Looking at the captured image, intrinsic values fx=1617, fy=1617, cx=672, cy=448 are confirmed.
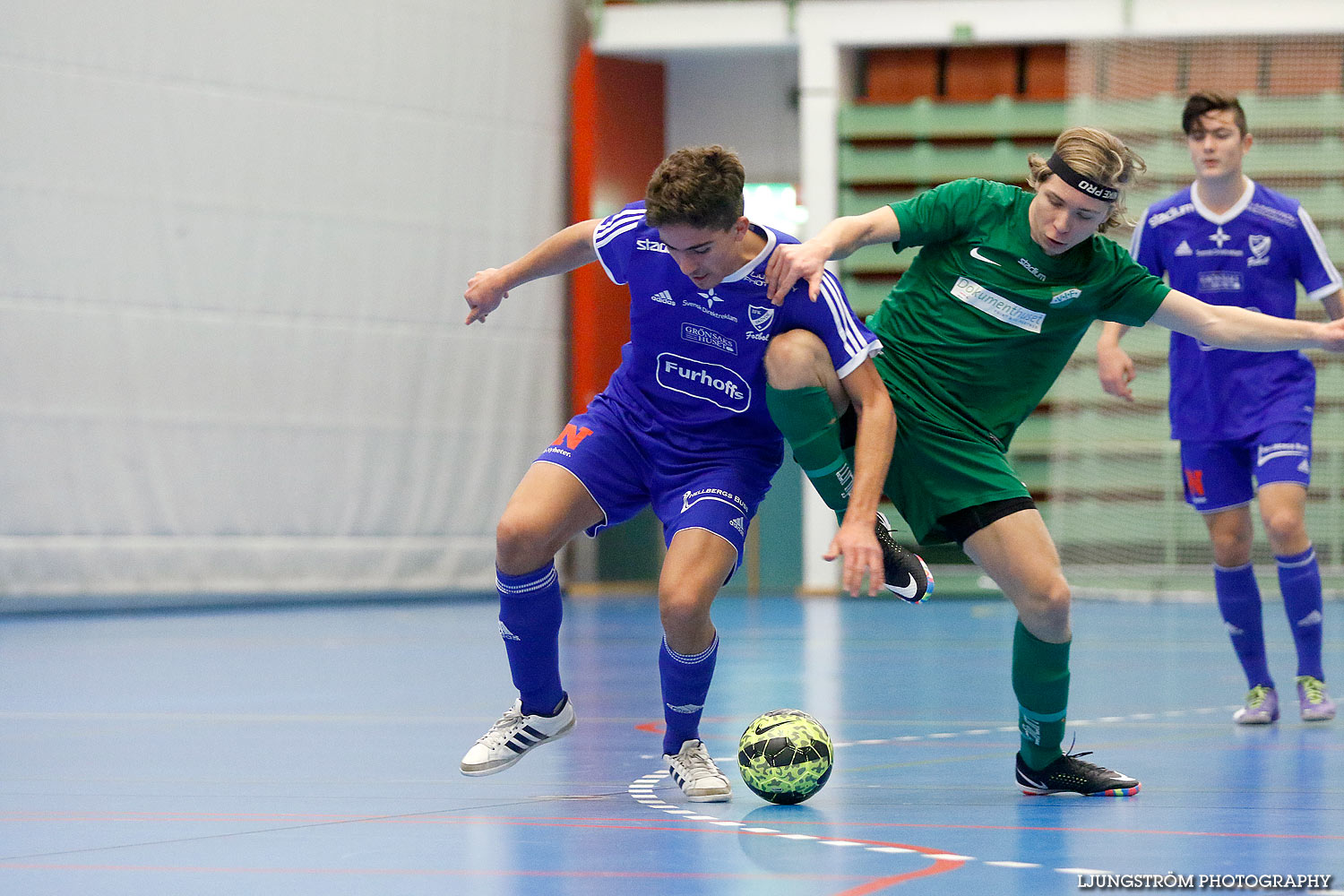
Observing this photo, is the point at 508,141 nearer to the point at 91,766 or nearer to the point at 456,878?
the point at 91,766

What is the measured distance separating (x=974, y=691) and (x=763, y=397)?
118 inches

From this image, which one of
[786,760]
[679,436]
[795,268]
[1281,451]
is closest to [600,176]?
[1281,451]

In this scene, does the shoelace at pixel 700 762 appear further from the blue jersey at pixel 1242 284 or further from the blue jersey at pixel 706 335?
the blue jersey at pixel 1242 284

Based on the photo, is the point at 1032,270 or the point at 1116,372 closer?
the point at 1032,270

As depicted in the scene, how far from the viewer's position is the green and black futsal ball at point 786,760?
13.6ft

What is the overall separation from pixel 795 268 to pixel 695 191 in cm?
34

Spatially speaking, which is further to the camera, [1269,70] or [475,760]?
[1269,70]

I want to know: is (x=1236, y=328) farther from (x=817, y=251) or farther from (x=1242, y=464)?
(x=1242, y=464)

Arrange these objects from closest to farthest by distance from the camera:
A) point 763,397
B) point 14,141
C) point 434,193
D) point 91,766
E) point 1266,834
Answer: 1. point 1266,834
2. point 763,397
3. point 91,766
4. point 14,141
5. point 434,193

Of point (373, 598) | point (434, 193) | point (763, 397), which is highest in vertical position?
point (434, 193)

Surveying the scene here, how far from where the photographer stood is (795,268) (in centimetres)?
417

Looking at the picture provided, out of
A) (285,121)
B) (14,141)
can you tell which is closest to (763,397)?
(14,141)

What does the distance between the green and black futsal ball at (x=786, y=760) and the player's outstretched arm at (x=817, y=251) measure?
112cm

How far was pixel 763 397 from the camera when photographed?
454 cm
